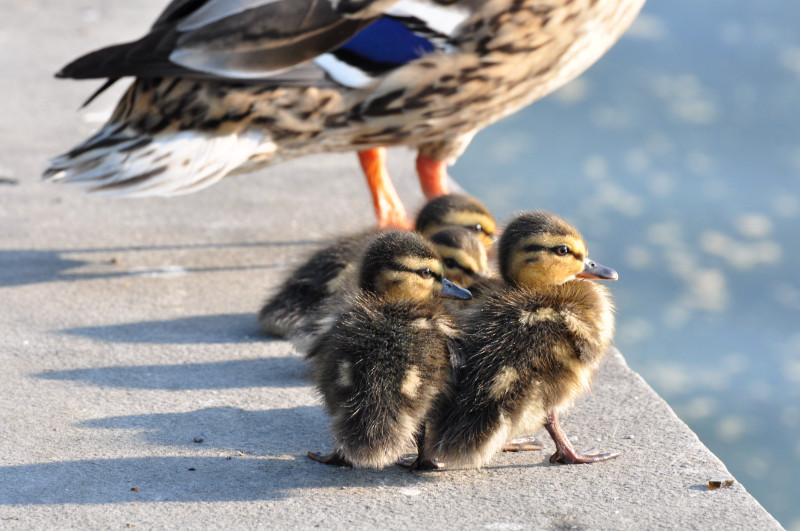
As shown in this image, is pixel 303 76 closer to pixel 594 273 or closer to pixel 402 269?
pixel 402 269

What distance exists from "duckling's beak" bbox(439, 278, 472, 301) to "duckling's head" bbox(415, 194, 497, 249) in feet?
2.82

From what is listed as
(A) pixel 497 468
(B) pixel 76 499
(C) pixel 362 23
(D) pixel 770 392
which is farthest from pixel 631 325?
(B) pixel 76 499

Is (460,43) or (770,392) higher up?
(460,43)

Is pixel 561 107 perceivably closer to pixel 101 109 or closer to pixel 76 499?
pixel 101 109

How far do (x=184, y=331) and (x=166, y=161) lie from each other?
0.68m

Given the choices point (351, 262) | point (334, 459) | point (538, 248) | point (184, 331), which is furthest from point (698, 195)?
point (334, 459)

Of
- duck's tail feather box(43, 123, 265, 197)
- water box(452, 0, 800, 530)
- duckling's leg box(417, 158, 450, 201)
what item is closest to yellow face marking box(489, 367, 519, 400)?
duck's tail feather box(43, 123, 265, 197)

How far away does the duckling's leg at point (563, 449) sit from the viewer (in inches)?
110

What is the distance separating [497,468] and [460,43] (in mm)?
1786

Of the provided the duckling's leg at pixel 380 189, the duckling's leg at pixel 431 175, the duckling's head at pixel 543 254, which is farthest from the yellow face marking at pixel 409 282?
the duckling's leg at pixel 431 175

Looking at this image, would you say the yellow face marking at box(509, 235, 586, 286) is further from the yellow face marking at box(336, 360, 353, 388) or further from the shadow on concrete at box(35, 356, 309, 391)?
the shadow on concrete at box(35, 356, 309, 391)

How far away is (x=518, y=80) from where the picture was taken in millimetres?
4172

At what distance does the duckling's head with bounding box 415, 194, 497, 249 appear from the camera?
150 inches

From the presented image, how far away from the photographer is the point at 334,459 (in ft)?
9.12
